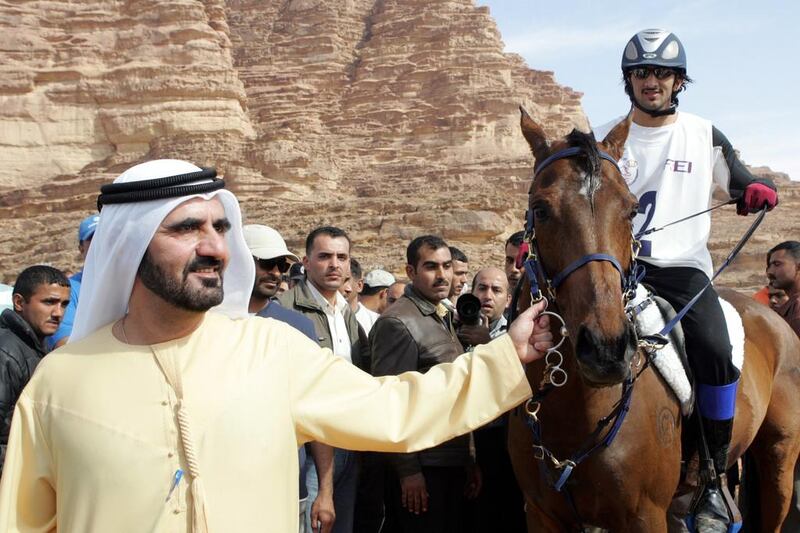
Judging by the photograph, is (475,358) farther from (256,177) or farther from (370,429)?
(256,177)

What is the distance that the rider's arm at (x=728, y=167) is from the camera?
5141 millimetres

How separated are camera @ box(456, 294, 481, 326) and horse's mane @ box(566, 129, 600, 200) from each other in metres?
2.48

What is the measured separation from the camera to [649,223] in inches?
195

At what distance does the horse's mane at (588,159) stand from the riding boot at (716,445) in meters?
1.74

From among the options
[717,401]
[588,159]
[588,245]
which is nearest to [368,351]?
[717,401]

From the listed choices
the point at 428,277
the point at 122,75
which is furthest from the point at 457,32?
the point at 428,277

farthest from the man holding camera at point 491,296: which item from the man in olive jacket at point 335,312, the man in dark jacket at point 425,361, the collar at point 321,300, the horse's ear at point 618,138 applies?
the horse's ear at point 618,138

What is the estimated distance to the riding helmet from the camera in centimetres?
487

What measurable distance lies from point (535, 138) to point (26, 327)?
3678 millimetres

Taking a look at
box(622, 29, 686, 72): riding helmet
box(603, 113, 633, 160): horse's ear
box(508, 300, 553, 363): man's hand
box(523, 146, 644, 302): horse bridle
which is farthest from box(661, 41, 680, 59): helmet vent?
box(508, 300, 553, 363): man's hand

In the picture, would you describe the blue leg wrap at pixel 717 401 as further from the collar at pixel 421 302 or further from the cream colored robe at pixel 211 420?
the cream colored robe at pixel 211 420

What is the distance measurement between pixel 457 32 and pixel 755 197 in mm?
92107

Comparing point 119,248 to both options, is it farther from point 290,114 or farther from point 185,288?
point 290,114

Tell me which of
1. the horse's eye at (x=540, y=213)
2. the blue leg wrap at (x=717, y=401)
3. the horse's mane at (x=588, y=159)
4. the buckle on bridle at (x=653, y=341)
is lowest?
the blue leg wrap at (x=717, y=401)
